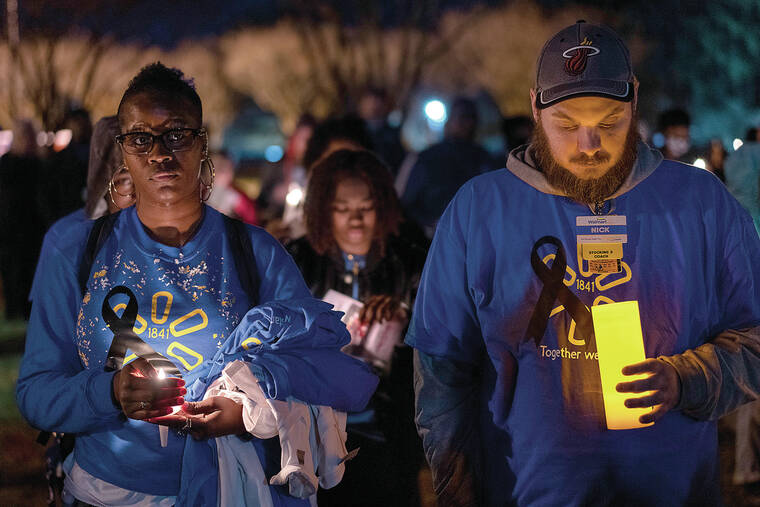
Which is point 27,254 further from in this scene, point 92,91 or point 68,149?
point 92,91

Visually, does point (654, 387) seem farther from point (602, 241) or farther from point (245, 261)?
point (245, 261)

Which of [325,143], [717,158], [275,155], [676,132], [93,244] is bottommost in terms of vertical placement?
[93,244]

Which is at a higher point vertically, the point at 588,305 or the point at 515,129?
the point at 515,129

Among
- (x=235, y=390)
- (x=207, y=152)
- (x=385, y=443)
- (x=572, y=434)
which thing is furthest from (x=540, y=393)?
(x=385, y=443)

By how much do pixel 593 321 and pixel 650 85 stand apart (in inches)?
1556

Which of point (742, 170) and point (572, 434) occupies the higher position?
point (742, 170)

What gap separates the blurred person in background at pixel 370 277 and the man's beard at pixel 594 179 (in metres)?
2.26

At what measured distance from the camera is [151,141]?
3.12 m

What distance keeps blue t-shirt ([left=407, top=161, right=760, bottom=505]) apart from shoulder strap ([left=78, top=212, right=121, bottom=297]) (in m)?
1.12

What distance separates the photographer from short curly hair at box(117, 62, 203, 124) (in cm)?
317

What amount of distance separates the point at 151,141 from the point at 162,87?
0.20 m

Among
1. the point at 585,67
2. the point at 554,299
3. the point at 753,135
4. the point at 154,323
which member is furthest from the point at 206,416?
the point at 753,135

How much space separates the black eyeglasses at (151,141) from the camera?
3119 mm

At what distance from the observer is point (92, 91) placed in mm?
25031
